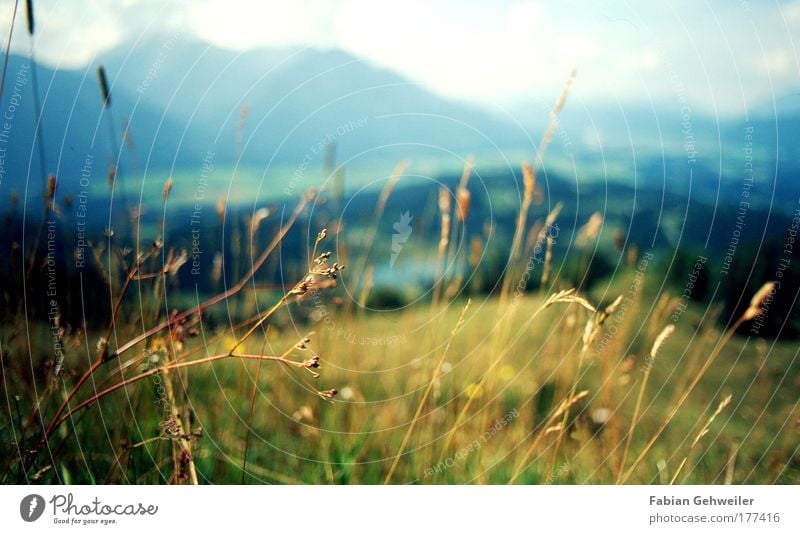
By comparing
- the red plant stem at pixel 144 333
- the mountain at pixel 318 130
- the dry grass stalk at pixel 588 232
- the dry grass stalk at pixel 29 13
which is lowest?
the red plant stem at pixel 144 333

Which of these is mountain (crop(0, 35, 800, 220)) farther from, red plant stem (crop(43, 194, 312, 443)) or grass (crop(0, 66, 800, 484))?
red plant stem (crop(43, 194, 312, 443))

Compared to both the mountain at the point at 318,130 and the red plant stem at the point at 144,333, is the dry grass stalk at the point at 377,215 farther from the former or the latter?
the red plant stem at the point at 144,333

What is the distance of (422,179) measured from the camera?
1786 mm

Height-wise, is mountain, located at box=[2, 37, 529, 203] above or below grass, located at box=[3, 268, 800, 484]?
above

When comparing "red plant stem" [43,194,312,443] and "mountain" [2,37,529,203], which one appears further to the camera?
"mountain" [2,37,529,203]

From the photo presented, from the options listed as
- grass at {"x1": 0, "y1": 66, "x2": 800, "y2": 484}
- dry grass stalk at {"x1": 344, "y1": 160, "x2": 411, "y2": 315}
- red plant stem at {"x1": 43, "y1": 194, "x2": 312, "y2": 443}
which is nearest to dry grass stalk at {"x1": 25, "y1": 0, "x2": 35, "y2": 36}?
grass at {"x1": 0, "y1": 66, "x2": 800, "y2": 484}

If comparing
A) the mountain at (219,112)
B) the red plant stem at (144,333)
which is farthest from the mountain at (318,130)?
the red plant stem at (144,333)

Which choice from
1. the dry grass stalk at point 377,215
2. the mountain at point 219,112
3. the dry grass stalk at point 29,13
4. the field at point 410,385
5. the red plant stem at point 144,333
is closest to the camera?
the red plant stem at point 144,333

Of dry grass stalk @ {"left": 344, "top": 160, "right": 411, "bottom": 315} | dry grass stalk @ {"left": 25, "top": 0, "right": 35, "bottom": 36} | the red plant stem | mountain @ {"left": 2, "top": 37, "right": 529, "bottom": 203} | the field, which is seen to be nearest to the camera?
the red plant stem

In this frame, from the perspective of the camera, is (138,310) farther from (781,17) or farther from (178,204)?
(781,17)

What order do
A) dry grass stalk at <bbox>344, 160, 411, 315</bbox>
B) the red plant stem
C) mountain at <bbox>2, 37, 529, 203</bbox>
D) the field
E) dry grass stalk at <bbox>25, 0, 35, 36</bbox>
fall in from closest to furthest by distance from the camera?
1. the red plant stem
2. dry grass stalk at <bbox>25, 0, 35, 36</bbox>
3. the field
4. mountain at <bbox>2, 37, 529, 203</bbox>
5. dry grass stalk at <bbox>344, 160, 411, 315</bbox>
